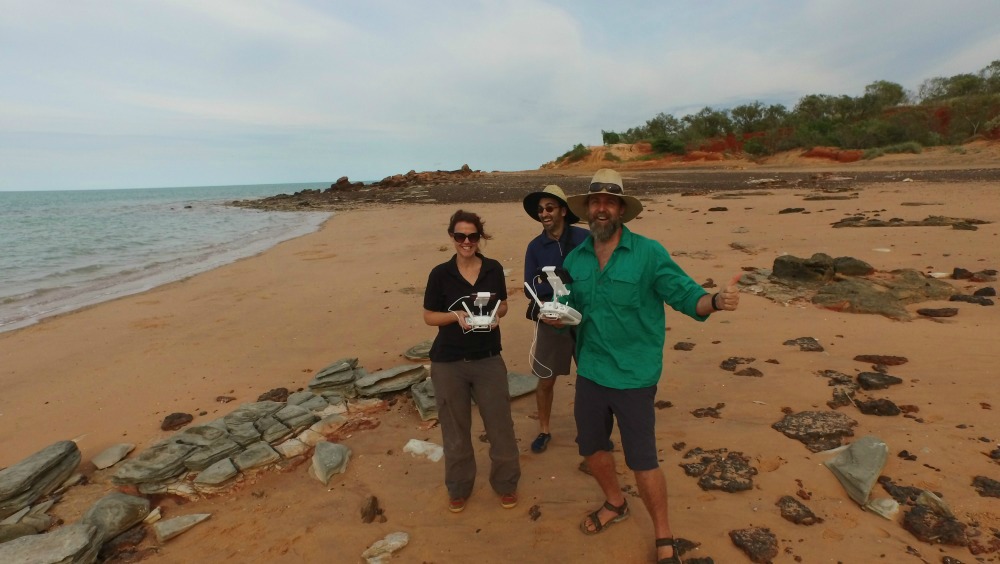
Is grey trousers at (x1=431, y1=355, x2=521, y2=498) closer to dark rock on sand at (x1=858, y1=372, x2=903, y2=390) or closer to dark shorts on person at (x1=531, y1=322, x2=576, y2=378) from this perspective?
dark shorts on person at (x1=531, y1=322, x2=576, y2=378)

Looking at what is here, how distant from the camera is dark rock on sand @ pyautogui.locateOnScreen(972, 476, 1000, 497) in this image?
3106 millimetres

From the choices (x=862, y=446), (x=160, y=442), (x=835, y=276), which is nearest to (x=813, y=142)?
(x=835, y=276)

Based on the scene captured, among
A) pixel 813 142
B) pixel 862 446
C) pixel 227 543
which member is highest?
pixel 813 142

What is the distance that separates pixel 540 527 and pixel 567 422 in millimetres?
1456

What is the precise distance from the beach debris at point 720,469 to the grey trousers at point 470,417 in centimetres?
135

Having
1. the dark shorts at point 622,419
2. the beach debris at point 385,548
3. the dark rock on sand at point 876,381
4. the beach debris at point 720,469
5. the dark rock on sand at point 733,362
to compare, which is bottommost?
the beach debris at point 385,548

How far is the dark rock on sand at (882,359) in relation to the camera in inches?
197

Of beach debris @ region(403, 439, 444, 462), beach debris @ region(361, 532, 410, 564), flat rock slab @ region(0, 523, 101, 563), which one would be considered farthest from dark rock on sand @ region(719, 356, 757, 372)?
flat rock slab @ region(0, 523, 101, 563)

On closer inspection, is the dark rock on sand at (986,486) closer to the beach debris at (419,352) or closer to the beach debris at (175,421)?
the beach debris at (419,352)

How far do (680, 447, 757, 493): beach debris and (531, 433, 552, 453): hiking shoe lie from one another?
3.65 feet

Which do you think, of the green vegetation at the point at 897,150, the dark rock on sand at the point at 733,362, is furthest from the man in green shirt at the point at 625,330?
the green vegetation at the point at 897,150

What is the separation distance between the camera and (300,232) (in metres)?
21.6

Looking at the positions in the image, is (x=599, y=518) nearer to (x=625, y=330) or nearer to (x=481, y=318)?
(x=625, y=330)

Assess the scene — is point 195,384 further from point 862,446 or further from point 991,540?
point 991,540
